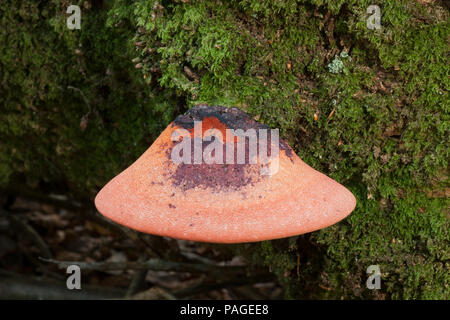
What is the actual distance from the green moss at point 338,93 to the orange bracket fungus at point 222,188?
13.3 inches

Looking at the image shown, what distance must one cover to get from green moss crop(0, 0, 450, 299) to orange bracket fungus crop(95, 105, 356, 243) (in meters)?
0.34

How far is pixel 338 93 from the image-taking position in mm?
2506

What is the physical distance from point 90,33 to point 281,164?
1.71 meters

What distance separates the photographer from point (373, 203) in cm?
268

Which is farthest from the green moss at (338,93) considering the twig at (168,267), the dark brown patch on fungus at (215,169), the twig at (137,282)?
the twig at (137,282)

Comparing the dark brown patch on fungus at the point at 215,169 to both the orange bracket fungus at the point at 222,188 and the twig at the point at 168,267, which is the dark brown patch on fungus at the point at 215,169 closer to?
the orange bracket fungus at the point at 222,188

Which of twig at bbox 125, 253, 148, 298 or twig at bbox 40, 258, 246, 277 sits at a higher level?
twig at bbox 40, 258, 246, 277

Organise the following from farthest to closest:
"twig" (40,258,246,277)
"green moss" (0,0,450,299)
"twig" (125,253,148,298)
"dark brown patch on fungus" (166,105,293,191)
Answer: "twig" (125,253,148,298), "twig" (40,258,246,277), "green moss" (0,0,450,299), "dark brown patch on fungus" (166,105,293,191)

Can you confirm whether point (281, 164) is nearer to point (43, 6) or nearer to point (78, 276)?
point (43, 6)

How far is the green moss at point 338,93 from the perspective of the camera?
2.44 meters

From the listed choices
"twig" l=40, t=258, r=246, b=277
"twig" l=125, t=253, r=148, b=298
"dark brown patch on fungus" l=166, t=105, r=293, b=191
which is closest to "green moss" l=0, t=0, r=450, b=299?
"dark brown patch on fungus" l=166, t=105, r=293, b=191

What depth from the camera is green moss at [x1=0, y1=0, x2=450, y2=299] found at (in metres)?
2.44

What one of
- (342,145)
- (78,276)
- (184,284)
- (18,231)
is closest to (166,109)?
(342,145)

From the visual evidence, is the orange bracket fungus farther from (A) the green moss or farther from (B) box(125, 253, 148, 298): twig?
(B) box(125, 253, 148, 298): twig
